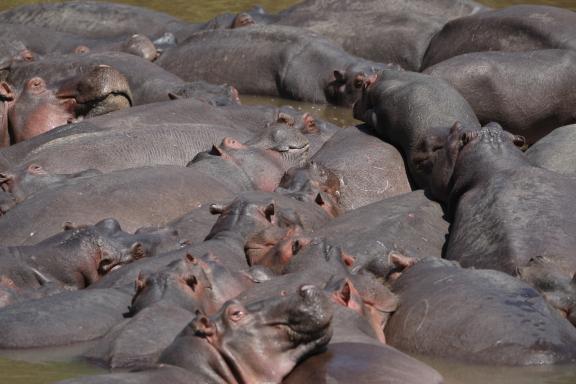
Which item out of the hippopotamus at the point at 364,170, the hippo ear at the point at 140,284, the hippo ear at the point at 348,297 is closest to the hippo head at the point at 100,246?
the hippo ear at the point at 140,284

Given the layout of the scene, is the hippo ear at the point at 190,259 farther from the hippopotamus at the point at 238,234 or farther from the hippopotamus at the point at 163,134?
the hippopotamus at the point at 163,134

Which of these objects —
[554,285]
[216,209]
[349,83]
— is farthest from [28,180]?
[349,83]

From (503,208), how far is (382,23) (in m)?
6.64

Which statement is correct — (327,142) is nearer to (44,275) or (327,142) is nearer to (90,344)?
(44,275)

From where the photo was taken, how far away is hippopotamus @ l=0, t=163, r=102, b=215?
28.9ft

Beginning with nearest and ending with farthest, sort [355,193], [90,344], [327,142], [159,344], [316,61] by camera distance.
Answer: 1. [159,344]
2. [90,344]
3. [355,193]
4. [327,142]
5. [316,61]

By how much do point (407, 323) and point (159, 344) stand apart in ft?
4.28

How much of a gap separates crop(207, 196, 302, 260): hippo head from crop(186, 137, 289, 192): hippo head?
1028 mm

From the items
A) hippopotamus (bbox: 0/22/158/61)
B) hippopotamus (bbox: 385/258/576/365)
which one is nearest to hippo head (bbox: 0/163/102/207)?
hippopotamus (bbox: 385/258/576/365)

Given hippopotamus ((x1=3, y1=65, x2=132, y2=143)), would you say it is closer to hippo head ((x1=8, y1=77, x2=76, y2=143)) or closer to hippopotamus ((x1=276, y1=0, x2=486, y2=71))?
hippo head ((x1=8, y1=77, x2=76, y2=143))

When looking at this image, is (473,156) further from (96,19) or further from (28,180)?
(96,19)

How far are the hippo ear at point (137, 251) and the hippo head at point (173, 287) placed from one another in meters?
0.96

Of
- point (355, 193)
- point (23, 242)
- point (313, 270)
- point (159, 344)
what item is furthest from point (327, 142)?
point (159, 344)

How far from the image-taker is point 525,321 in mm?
Answer: 6383
